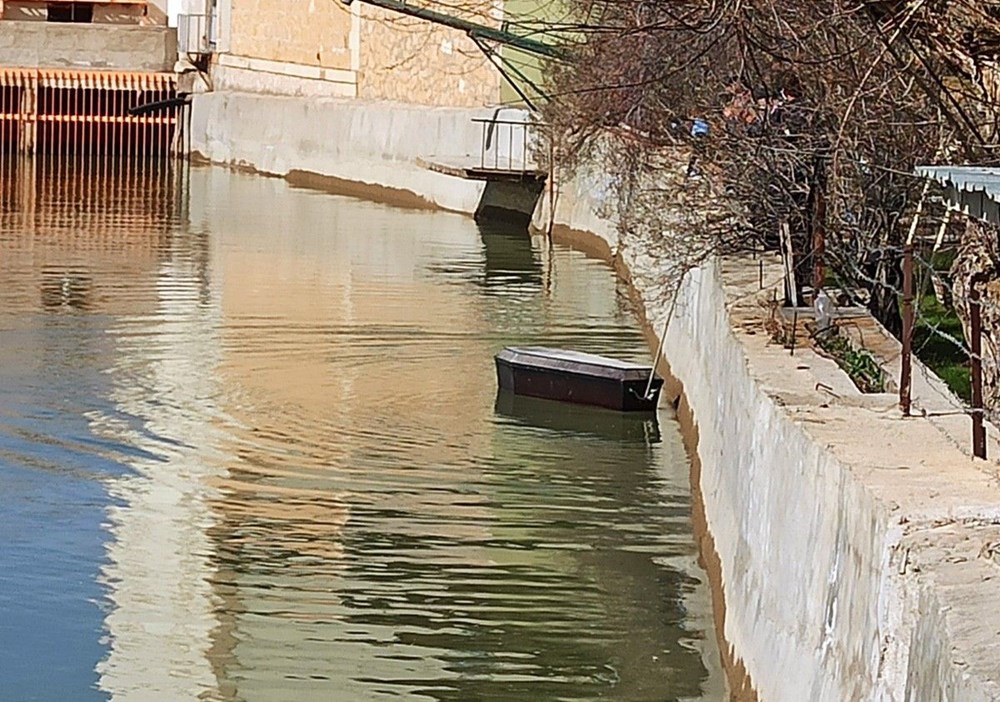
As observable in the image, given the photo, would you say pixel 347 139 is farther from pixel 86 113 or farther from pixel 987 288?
pixel 987 288

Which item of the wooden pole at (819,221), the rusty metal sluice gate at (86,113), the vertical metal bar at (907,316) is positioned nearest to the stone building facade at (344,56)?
the rusty metal sluice gate at (86,113)

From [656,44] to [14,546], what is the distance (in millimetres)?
5891

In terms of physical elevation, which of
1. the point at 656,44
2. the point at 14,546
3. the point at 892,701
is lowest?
the point at 14,546

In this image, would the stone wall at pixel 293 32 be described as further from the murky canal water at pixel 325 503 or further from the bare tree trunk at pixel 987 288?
the bare tree trunk at pixel 987 288

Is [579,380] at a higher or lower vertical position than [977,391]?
lower

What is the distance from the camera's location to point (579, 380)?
49.8 ft

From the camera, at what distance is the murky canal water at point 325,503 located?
9.32 meters

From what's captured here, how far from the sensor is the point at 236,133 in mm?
43906

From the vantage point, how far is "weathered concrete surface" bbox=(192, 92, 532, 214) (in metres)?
34.3

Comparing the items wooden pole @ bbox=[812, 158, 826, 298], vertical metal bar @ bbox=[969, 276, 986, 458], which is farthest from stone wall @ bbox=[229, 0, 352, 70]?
vertical metal bar @ bbox=[969, 276, 986, 458]

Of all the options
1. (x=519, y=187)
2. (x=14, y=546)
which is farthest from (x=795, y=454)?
(x=519, y=187)

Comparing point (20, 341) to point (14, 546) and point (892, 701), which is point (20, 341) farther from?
point (892, 701)

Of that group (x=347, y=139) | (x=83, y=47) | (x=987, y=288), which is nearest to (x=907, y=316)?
(x=987, y=288)

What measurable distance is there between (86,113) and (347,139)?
33.9ft
